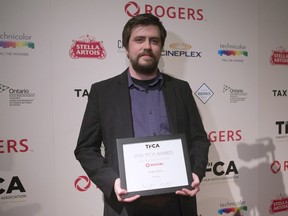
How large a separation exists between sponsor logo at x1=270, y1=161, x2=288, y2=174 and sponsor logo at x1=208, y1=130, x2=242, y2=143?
48cm

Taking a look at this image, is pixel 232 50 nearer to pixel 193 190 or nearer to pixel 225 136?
pixel 225 136

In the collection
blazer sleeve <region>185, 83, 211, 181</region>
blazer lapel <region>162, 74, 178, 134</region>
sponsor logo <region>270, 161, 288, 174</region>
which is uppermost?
blazer lapel <region>162, 74, 178, 134</region>

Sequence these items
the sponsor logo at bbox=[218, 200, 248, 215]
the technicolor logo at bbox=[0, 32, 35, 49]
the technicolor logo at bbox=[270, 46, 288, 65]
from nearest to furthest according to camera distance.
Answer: the technicolor logo at bbox=[0, 32, 35, 49], the sponsor logo at bbox=[218, 200, 248, 215], the technicolor logo at bbox=[270, 46, 288, 65]

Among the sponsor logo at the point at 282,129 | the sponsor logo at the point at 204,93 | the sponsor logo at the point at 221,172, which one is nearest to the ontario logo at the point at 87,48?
the sponsor logo at the point at 204,93

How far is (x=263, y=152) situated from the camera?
236 cm

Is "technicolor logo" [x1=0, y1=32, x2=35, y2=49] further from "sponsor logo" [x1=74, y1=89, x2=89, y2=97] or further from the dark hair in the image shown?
the dark hair

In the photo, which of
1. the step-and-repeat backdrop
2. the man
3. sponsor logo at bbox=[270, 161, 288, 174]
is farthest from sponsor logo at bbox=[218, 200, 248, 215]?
the man

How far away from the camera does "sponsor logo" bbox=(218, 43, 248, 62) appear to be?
2.16 metres

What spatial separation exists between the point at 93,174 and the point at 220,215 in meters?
1.45

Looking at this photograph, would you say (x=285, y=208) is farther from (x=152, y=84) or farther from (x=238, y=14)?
(x=152, y=84)

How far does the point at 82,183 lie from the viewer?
1.86 metres

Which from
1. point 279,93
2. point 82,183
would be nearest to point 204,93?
point 279,93

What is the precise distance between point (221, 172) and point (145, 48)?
137cm

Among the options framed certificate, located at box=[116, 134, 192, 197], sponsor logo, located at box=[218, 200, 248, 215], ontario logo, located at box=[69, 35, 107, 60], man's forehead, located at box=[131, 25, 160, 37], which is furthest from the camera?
sponsor logo, located at box=[218, 200, 248, 215]
